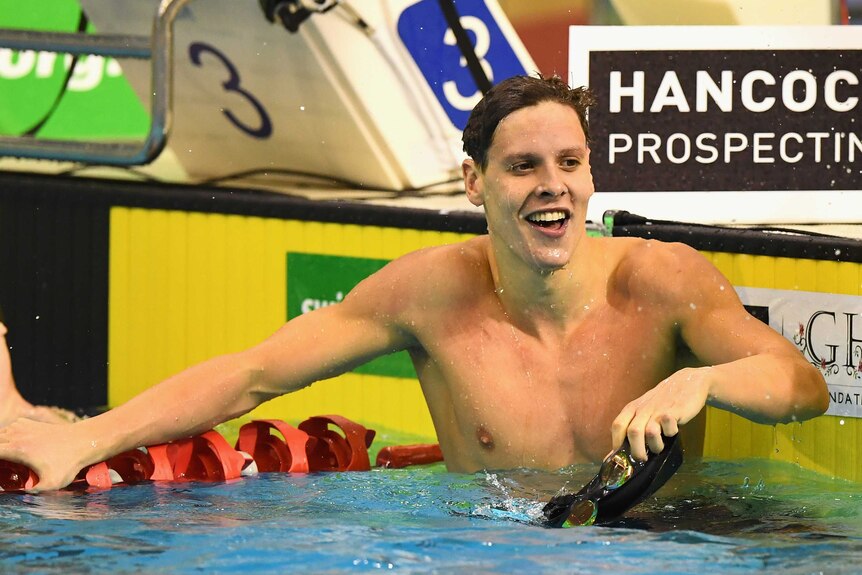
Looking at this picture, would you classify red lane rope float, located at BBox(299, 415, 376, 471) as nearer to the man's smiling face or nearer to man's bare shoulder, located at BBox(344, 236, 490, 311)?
man's bare shoulder, located at BBox(344, 236, 490, 311)

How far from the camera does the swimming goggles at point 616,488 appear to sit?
2648mm

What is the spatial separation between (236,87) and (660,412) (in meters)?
2.35

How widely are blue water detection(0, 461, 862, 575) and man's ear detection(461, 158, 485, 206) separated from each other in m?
0.54

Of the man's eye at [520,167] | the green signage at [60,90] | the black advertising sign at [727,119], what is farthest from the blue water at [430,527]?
the green signage at [60,90]

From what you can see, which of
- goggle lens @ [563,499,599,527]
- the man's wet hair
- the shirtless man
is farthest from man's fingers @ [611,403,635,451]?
the man's wet hair

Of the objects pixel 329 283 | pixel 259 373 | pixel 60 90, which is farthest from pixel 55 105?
pixel 259 373

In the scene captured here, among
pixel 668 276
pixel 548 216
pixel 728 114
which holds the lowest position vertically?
pixel 668 276

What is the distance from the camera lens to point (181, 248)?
4.57 metres

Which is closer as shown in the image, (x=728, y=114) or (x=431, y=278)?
(x=431, y=278)

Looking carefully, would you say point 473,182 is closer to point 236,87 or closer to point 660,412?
point 660,412

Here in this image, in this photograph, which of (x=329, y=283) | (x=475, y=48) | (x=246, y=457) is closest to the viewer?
(x=246, y=457)

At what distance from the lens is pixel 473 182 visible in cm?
310

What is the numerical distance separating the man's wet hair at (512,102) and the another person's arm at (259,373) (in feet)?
1.14

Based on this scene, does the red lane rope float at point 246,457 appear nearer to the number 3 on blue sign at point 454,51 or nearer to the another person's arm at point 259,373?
the another person's arm at point 259,373
